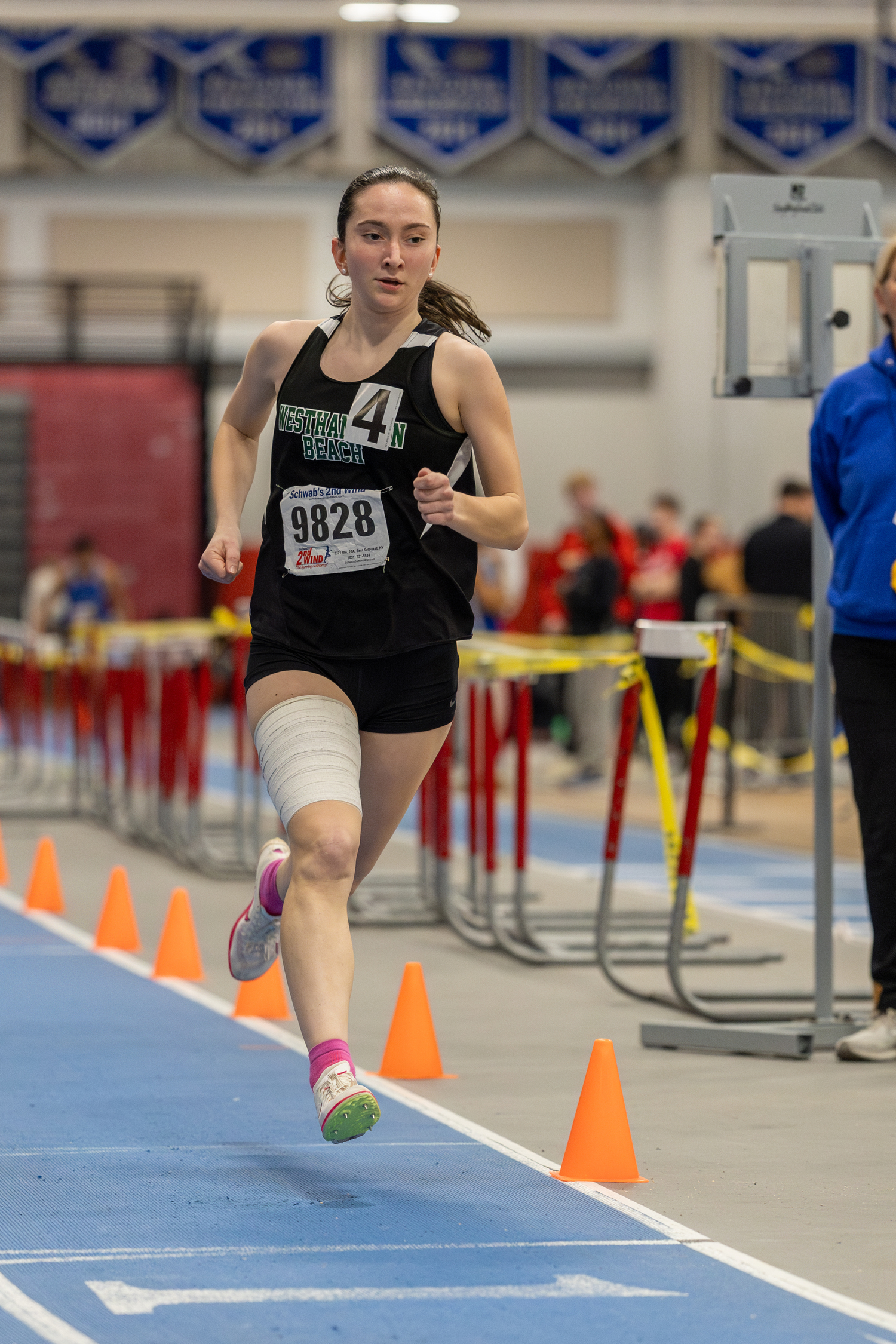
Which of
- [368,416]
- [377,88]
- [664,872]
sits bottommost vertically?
[664,872]

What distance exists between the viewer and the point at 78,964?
763cm

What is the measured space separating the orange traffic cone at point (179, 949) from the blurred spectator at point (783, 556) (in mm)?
8040

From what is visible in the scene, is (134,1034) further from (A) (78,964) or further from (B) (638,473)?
(B) (638,473)

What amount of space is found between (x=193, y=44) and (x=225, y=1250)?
23.4 meters

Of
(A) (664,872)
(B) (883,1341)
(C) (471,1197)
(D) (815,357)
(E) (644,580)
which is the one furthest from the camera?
(E) (644,580)

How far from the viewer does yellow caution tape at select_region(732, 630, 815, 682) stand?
46.6 ft

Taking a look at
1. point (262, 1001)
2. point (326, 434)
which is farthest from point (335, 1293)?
point (262, 1001)

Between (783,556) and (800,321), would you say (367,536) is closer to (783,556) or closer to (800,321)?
(800,321)

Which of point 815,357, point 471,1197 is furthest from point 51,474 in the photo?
point 471,1197

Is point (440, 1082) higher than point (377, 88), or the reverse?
point (377, 88)

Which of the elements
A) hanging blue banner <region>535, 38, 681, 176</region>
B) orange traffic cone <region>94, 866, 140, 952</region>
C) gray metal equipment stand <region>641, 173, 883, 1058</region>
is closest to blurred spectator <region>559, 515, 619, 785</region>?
orange traffic cone <region>94, 866, 140, 952</region>

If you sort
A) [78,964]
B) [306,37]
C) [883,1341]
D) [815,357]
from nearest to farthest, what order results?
[883,1341] → [815,357] → [78,964] → [306,37]

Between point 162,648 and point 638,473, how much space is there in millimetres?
17470

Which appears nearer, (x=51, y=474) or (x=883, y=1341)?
(x=883, y=1341)
